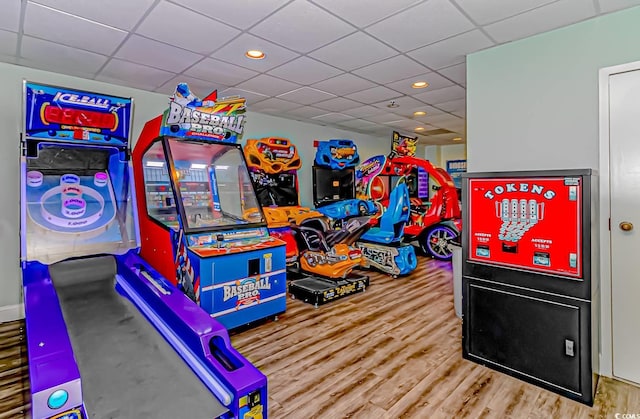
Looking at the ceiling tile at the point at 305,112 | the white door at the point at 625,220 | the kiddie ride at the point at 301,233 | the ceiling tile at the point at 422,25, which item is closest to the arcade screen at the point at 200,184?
the kiddie ride at the point at 301,233

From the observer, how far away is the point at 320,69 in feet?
12.3

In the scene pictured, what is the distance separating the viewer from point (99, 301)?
297 cm

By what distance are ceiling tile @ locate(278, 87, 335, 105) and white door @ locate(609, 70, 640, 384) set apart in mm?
3063

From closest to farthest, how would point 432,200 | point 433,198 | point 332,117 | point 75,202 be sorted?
point 75,202 < point 332,117 < point 433,198 < point 432,200

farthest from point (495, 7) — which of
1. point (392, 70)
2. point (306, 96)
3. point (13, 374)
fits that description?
point (13, 374)

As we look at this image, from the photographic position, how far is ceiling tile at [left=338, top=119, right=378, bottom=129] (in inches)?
259

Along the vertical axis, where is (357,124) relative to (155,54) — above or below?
above

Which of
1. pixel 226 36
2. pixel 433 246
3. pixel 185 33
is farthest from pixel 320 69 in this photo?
pixel 433 246

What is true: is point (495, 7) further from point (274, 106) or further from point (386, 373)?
point (274, 106)

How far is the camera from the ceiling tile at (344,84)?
406 centimetres

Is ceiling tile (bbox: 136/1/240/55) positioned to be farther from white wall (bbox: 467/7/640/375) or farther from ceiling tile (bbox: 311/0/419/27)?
white wall (bbox: 467/7/640/375)

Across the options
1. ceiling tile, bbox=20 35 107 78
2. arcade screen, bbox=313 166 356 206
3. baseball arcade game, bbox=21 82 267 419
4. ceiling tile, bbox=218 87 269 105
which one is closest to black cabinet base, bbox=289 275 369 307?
baseball arcade game, bbox=21 82 267 419

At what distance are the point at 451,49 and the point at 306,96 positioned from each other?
2.14 metres

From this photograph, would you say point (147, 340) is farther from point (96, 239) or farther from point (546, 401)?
point (546, 401)
